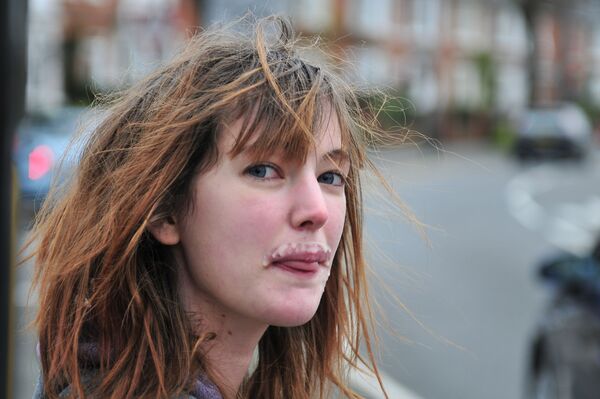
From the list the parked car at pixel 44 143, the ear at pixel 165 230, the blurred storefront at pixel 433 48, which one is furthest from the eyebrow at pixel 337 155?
the blurred storefront at pixel 433 48

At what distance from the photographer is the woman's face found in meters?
1.49

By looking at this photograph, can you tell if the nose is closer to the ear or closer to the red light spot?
the ear

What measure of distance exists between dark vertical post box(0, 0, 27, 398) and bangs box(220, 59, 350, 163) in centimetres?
48

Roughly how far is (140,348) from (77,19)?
32.9 metres

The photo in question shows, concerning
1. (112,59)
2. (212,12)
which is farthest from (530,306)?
(112,59)

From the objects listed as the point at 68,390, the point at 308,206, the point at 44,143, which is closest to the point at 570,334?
the point at 308,206

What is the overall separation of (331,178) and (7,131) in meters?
0.69

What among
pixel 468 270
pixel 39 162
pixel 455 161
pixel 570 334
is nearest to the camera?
pixel 570 334

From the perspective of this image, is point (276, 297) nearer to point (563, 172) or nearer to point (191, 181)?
point (191, 181)

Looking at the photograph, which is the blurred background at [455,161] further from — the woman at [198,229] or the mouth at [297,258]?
the mouth at [297,258]

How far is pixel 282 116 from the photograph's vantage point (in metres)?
1.52

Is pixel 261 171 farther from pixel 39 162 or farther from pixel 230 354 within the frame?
pixel 39 162

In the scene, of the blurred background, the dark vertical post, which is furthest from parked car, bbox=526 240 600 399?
the dark vertical post

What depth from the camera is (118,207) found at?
1.54 meters
